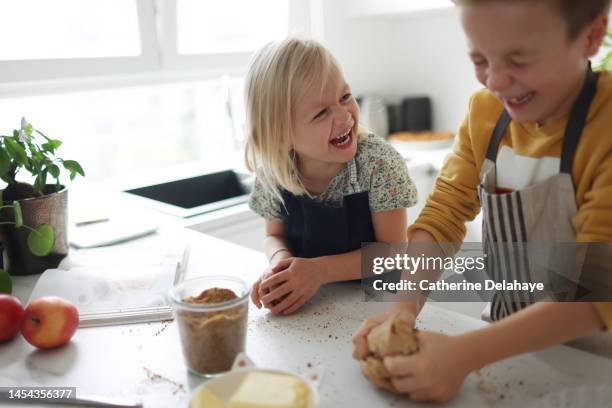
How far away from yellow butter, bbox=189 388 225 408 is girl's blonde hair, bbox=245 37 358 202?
25.1 inches

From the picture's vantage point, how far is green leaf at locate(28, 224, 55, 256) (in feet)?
3.84

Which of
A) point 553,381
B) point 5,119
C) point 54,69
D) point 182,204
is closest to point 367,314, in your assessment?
point 553,381

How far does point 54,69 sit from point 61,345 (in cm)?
134

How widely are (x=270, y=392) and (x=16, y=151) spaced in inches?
31.8

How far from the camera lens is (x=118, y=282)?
45.6 inches

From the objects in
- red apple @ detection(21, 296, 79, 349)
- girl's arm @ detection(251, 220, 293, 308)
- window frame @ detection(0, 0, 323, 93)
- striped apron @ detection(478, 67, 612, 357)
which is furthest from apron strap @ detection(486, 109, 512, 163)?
window frame @ detection(0, 0, 323, 93)

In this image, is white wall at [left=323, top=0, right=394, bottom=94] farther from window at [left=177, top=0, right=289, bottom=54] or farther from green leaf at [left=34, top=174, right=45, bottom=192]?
green leaf at [left=34, top=174, right=45, bottom=192]

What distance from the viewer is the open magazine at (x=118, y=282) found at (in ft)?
3.34

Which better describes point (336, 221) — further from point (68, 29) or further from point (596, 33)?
point (68, 29)

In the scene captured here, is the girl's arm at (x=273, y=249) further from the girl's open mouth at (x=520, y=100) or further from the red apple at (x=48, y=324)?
the girl's open mouth at (x=520, y=100)

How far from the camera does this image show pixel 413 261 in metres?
0.95

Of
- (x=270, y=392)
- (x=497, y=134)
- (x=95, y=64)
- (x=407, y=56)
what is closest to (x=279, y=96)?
(x=497, y=134)

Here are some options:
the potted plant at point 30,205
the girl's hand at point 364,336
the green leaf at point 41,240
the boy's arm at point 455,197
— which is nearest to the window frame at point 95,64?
the potted plant at point 30,205

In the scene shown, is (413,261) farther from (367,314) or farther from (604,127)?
(604,127)
